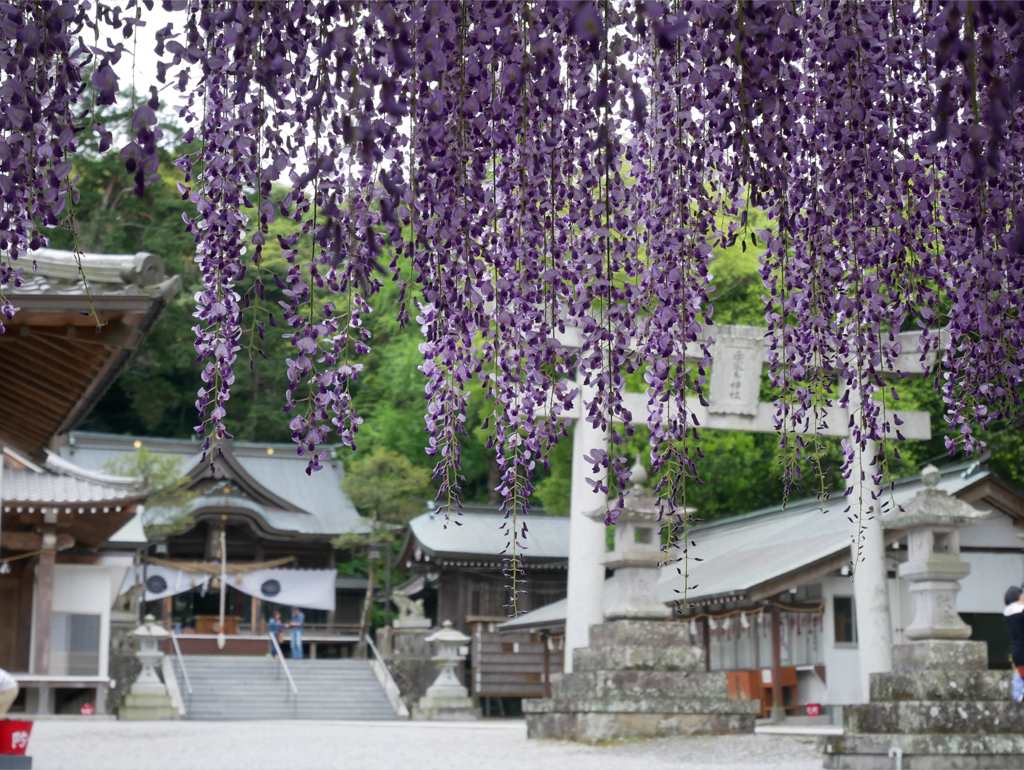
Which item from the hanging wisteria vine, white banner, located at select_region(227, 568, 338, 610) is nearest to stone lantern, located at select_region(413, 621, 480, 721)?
white banner, located at select_region(227, 568, 338, 610)

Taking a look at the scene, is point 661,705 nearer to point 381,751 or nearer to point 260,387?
point 381,751

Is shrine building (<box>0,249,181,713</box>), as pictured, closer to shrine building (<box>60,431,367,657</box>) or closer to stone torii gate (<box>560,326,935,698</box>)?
shrine building (<box>60,431,367,657</box>)

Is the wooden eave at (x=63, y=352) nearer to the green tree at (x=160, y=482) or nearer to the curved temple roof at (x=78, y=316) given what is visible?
the curved temple roof at (x=78, y=316)

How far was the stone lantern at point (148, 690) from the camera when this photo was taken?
2023 cm

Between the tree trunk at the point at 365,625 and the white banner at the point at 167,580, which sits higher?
the white banner at the point at 167,580

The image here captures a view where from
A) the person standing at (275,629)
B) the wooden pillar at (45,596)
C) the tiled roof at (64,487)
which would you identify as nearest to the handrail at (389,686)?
the person standing at (275,629)

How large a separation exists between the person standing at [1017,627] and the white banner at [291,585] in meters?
22.1

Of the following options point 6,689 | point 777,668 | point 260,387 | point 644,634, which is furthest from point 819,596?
point 260,387

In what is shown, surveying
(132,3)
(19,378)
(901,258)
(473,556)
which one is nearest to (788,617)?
(473,556)

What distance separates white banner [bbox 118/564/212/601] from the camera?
89.7ft

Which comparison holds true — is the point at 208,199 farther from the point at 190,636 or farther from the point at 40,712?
the point at 190,636

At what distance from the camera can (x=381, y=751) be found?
12.7 m

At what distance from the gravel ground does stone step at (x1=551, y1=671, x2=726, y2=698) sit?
0.49 meters

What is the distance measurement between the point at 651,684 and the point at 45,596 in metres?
12.0
